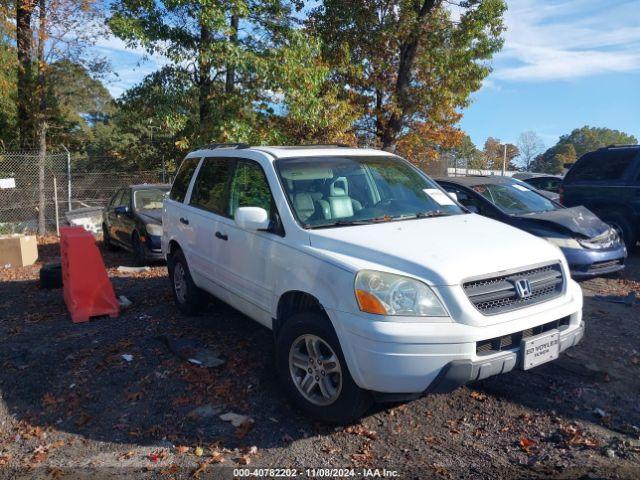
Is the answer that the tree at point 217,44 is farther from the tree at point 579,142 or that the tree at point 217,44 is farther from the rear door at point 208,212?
the tree at point 579,142

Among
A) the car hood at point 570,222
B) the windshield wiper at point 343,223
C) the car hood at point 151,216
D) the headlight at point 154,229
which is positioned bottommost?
the headlight at point 154,229

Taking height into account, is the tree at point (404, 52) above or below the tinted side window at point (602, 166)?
above

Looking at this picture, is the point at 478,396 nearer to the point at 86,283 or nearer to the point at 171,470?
the point at 171,470

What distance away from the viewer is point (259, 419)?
12.4 feet

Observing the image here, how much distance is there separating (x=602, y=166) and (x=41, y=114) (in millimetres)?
14019

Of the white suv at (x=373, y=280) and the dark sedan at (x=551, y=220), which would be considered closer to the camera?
the white suv at (x=373, y=280)

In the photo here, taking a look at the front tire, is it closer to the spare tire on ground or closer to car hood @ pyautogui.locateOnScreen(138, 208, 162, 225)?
the spare tire on ground

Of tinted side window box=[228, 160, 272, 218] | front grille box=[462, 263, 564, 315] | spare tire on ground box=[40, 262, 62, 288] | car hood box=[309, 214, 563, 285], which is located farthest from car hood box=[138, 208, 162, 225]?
front grille box=[462, 263, 564, 315]

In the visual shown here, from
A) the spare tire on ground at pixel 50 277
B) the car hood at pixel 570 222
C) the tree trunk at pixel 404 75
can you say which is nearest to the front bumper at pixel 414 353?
the car hood at pixel 570 222

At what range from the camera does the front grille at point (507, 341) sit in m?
3.23

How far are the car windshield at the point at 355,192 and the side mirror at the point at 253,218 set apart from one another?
0.80 ft

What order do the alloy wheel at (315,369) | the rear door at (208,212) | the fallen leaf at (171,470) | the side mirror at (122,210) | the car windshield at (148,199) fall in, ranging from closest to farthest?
the fallen leaf at (171,470), the alloy wheel at (315,369), the rear door at (208,212), the side mirror at (122,210), the car windshield at (148,199)

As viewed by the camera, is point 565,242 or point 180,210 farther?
point 565,242

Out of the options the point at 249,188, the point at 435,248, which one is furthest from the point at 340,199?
the point at 435,248
